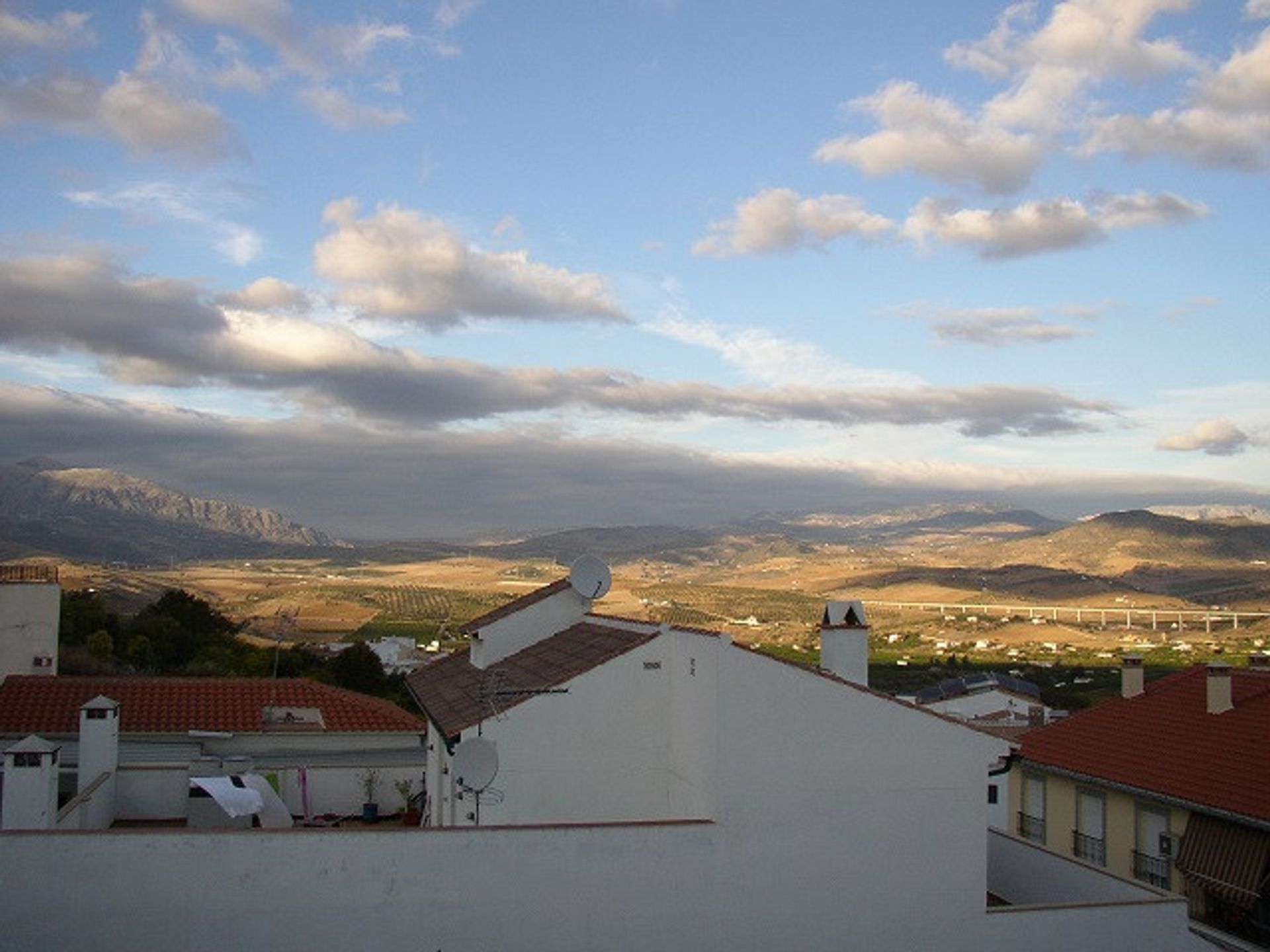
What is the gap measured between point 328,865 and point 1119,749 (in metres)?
15.0

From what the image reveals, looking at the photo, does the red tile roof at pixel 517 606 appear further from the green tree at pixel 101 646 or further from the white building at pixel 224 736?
the green tree at pixel 101 646

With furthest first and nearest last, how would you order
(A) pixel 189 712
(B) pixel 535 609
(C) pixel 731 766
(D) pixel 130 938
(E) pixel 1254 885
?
(A) pixel 189 712 < (B) pixel 535 609 < (E) pixel 1254 885 < (C) pixel 731 766 < (D) pixel 130 938

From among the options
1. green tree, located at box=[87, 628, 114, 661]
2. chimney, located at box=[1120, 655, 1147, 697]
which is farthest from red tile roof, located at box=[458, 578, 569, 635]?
green tree, located at box=[87, 628, 114, 661]

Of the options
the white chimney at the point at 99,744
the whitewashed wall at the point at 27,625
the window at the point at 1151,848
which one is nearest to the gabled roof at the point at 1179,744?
the window at the point at 1151,848

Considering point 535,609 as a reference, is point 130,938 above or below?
below

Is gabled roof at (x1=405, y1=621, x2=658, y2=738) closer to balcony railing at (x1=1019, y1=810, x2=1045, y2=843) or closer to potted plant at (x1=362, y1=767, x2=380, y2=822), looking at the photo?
potted plant at (x1=362, y1=767, x2=380, y2=822)

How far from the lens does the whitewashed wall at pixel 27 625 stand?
107 ft

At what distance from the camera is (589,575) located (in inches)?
864

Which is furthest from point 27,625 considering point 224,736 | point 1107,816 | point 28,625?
point 1107,816

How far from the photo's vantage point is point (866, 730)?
14211 millimetres

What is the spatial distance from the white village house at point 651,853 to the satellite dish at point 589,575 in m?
4.81

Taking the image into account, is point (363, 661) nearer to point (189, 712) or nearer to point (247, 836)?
point (189, 712)

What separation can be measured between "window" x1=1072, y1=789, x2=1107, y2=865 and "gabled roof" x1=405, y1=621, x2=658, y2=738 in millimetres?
9259

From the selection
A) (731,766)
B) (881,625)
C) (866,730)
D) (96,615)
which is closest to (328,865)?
(731,766)
